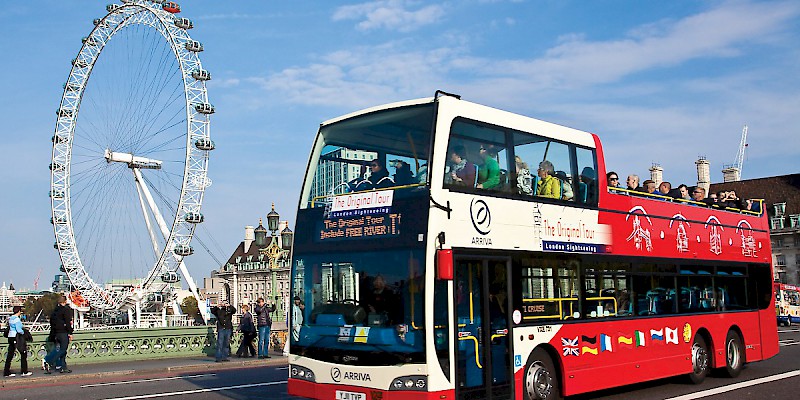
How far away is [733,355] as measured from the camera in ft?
54.2

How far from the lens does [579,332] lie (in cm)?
1245

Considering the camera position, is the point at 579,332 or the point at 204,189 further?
the point at 204,189

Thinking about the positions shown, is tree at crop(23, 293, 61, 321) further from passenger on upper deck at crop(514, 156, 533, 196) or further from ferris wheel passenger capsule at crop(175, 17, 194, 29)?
passenger on upper deck at crop(514, 156, 533, 196)

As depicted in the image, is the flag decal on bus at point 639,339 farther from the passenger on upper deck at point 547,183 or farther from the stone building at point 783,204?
the stone building at point 783,204

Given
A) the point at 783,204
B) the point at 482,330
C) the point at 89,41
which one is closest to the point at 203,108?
the point at 89,41

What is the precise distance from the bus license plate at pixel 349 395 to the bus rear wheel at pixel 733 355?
9152 millimetres

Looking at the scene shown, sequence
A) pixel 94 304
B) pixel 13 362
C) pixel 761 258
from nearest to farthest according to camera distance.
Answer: pixel 761 258 < pixel 13 362 < pixel 94 304

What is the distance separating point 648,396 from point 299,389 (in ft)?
20.4

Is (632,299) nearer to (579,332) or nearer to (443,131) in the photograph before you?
(579,332)

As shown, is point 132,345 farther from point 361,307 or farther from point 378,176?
point 361,307

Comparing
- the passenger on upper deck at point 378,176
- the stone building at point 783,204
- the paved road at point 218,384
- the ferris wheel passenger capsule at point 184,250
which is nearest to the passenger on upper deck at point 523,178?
the passenger on upper deck at point 378,176

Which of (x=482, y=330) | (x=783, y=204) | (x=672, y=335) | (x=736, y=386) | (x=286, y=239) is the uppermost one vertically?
(x=783, y=204)

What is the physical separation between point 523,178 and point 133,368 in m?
13.5

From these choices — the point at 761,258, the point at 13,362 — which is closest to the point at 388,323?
the point at 761,258
